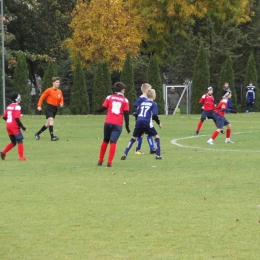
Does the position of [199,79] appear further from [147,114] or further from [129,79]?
[147,114]

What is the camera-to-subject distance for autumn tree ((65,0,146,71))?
5278 centimetres

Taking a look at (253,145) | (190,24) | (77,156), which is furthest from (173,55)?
(77,156)

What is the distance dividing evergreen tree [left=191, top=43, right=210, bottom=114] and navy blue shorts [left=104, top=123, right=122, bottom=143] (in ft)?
102

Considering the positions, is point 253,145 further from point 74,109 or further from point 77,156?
point 74,109

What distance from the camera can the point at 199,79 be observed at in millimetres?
48000

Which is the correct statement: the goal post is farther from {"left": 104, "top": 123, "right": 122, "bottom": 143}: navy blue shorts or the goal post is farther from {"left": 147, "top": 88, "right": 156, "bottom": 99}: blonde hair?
{"left": 104, "top": 123, "right": 122, "bottom": 143}: navy blue shorts

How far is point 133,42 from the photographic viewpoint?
2116 inches

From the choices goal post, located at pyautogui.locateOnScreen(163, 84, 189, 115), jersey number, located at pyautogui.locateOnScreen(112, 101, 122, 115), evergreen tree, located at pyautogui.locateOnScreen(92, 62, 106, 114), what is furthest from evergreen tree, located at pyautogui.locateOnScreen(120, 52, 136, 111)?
jersey number, located at pyautogui.locateOnScreen(112, 101, 122, 115)

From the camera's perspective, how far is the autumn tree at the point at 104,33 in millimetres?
52781

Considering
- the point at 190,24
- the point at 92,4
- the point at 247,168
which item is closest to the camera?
the point at 247,168

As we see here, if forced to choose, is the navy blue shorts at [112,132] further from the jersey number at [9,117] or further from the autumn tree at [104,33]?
the autumn tree at [104,33]

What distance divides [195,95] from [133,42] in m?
7.77

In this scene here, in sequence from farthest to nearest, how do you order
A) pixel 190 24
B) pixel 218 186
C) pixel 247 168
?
pixel 190 24 → pixel 247 168 → pixel 218 186

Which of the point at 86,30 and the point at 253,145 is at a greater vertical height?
the point at 86,30
